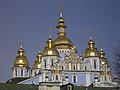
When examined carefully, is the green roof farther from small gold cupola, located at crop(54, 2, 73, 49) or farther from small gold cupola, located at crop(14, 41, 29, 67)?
small gold cupola, located at crop(14, 41, 29, 67)

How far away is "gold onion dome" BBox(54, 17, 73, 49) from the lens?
52956mm

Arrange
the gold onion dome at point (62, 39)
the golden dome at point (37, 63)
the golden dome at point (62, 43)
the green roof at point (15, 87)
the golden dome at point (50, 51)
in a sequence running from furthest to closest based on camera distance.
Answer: the golden dome at point (37, 63) < the gold onion dome at point (62, 39) < the golden dome at point (62, 43) < the golden dome at point (50, 51) < the green roof at point (15, 87)

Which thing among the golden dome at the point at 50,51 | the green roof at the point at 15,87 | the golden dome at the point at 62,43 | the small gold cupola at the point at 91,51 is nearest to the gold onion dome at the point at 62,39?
the golden dome at the point at 62,43

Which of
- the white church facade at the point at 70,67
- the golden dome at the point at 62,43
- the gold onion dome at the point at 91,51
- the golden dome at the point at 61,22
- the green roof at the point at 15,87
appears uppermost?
the golden dome at the point at 61,22

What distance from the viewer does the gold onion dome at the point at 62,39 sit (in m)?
53.0

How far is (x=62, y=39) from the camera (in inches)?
2112

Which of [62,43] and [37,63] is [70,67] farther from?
[37,63]

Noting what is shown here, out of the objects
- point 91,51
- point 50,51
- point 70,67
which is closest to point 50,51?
point 50,51

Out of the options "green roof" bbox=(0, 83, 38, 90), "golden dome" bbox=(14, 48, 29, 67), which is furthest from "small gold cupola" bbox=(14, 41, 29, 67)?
"green roof" bbox=(0, 83, 38, 90)

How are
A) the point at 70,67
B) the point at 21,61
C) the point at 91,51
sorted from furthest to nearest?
the point at 21,61
the point at 91,51
the point at 70,67

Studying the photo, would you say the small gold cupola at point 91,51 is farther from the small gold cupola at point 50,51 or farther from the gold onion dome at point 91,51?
the small gold cupola at point 50,51

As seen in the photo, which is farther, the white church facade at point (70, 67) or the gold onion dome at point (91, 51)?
the gold onion dome at point (91, 51)

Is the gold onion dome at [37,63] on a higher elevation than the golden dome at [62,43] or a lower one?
lower

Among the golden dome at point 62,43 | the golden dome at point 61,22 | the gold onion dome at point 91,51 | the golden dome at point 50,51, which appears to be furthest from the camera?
the golden dome at point 61,22
